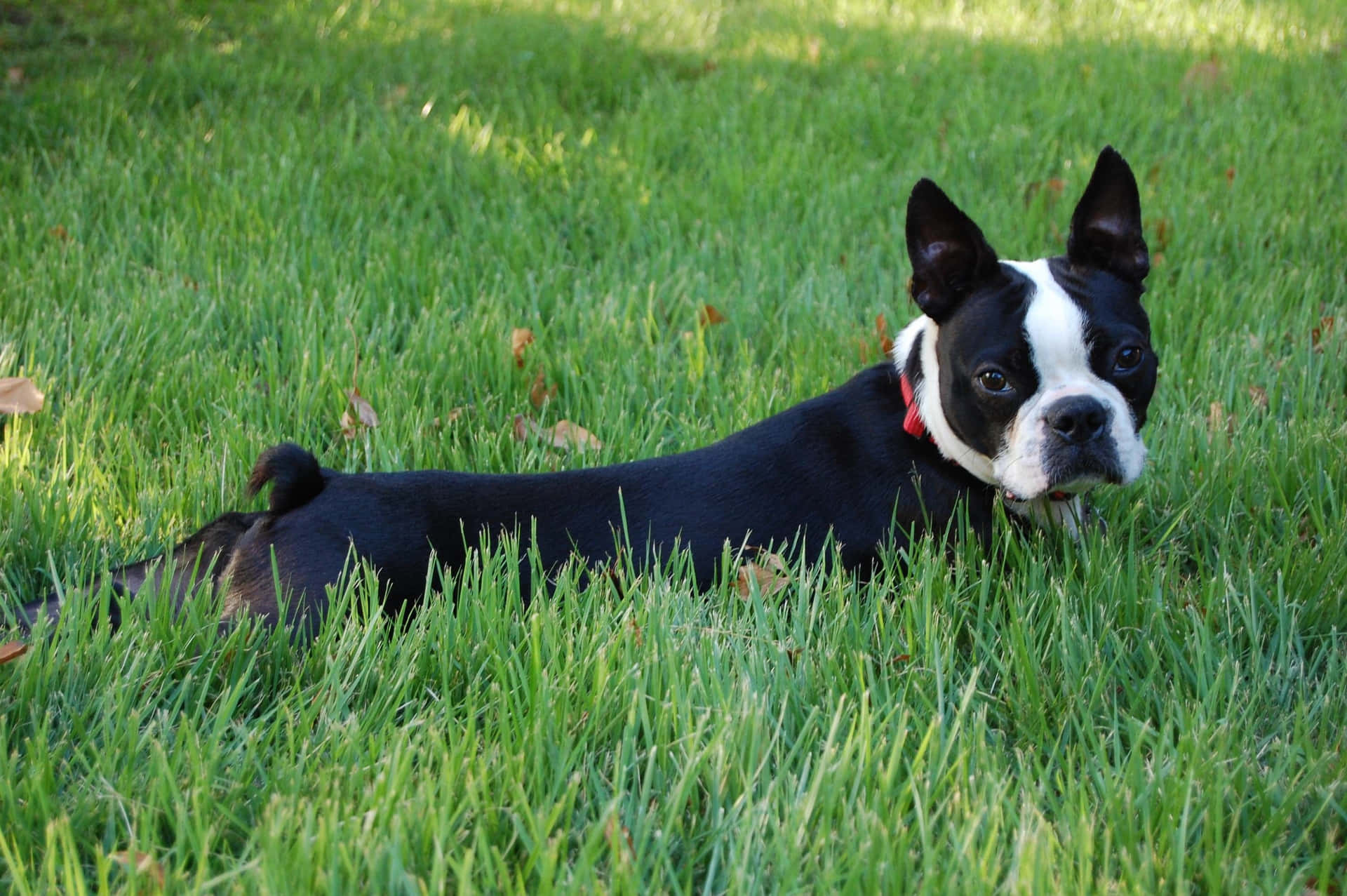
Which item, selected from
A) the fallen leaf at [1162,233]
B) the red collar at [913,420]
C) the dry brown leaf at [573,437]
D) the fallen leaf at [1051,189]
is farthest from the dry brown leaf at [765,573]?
the fallen leaf at [1051,189]

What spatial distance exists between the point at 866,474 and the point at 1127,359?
0.66 m

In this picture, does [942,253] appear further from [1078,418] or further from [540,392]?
[540,392]

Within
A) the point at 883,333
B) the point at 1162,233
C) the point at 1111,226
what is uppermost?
the point at 1111,226

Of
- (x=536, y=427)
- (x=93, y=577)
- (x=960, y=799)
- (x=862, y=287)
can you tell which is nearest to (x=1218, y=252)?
(x=862, y=287)

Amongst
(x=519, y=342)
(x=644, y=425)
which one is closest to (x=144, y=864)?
(x=644, y=425)

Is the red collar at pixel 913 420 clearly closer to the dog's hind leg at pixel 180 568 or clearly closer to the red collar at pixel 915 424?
the red collar at pixel 915 424

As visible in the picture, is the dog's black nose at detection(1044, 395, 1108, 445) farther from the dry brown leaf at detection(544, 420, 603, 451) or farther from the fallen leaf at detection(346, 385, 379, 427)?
the fallen leaf at detection(346, 385, 379, 427)

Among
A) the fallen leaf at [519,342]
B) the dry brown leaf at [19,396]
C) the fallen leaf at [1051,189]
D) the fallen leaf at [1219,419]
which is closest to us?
the dry brown leaf at [19,396]

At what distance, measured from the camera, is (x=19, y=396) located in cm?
360

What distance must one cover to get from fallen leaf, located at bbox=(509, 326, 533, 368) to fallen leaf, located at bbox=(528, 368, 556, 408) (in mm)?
110

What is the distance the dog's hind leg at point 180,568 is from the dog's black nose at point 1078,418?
1.84 m

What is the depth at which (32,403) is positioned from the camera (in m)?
3.56

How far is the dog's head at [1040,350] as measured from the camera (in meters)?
2.69

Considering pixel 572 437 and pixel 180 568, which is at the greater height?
pixel 572 437
